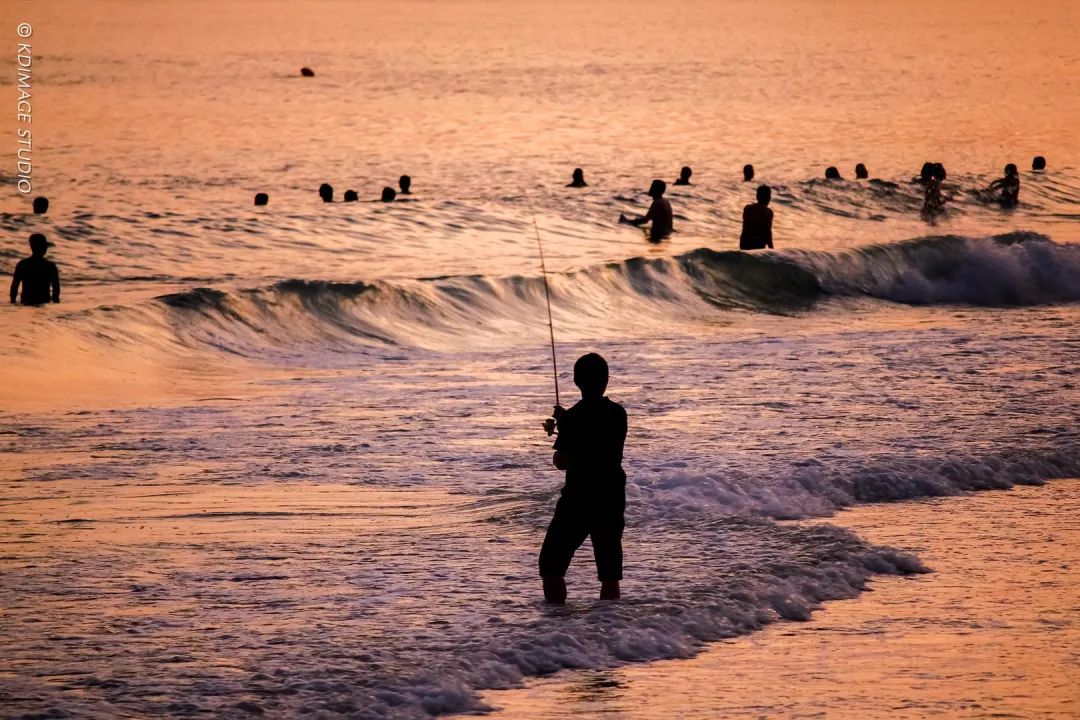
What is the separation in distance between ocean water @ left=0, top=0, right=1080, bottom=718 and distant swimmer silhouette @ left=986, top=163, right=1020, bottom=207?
0.37 metres

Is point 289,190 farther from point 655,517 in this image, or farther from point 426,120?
point 655,517

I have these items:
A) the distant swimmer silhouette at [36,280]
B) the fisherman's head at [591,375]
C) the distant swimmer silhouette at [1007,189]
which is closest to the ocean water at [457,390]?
the distant swimmer silhouette at [36,280]

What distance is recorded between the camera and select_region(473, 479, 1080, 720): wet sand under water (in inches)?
282

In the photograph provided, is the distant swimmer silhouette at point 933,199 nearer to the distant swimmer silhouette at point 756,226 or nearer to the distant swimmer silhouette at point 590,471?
the distant swimmer silhouette at point 756,226

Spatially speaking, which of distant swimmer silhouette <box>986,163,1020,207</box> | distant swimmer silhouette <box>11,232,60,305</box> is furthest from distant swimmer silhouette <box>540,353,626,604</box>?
distant swimmer silhouette <box>986,163,1020,207</box>

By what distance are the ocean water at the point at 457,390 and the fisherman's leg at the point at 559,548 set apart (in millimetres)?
134

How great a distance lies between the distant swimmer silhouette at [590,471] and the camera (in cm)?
830

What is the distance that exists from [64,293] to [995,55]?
79889 millimetres

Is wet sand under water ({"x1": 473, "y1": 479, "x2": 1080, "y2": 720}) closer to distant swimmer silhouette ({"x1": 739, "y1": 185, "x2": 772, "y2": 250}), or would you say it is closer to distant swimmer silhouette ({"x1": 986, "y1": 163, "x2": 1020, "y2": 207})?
distant swimmer silhouette ({"x1": 739, "y1": 185, "x2": 772, "y2": 250})

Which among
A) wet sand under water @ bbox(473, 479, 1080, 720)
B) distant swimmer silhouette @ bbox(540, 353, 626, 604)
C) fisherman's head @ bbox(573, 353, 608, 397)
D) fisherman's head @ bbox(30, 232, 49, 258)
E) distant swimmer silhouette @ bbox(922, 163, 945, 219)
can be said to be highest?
distant swimmer silhouette @ bbox(922, 163, 945, 219)

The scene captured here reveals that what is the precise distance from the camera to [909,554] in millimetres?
9539

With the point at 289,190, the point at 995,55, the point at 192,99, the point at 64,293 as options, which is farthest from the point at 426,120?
the point at 995,55

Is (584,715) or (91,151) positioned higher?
(91,151)

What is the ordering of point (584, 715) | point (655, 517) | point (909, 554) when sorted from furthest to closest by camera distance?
point (655, 517) → point (909, 554) → point (584, 715)
